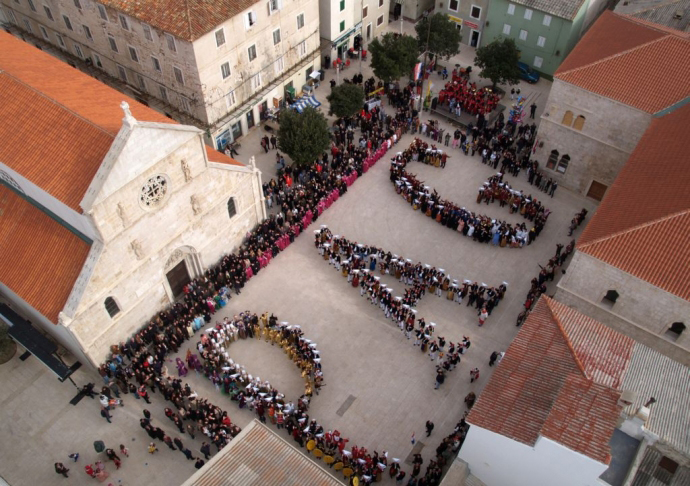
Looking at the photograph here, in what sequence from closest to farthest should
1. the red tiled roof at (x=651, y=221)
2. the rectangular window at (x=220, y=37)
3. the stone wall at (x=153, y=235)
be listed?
the red tiled roof at (x=651, y=221), the stone wall at (x=153, y=235), the rectangular window at (x=220, y=37)

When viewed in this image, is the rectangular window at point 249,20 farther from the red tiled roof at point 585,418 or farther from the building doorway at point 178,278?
the red tiled roof at point 585,418

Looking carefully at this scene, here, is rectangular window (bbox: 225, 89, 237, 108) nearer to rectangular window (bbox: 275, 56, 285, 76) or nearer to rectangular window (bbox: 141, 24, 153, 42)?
rectangular window (bbox: 275, 56, 285, 76)

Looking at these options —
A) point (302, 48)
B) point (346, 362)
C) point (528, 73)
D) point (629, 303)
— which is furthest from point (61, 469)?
point (528, 73)

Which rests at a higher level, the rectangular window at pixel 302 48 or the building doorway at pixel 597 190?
the rectangular window at pixel 302 48

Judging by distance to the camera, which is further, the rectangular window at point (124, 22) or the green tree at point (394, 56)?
the green tree at point (394, 56)

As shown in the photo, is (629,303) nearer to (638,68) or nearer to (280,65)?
(638,68)

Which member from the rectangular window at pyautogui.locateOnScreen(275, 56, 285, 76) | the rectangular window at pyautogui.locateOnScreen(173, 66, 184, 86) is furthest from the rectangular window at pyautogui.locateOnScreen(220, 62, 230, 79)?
the rectangular window at pyautogui.locateOnScreen(275, 56, 285, 76)

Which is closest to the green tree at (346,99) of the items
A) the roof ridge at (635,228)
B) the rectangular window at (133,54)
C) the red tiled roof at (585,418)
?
the rectangular window at (133,54)

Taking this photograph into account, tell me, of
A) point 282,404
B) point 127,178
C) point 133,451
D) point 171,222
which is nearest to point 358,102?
point 171,222
